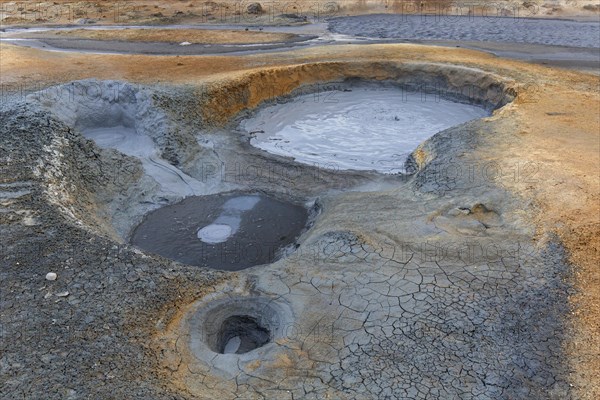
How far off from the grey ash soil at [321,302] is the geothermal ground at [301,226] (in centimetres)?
2

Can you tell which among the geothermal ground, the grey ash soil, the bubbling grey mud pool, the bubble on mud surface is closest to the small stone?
the geothermal ground

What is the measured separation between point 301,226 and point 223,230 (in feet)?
3.63

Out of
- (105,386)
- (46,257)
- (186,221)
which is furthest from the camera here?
(186,221)

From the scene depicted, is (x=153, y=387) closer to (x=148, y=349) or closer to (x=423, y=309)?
(x=148, y=349)

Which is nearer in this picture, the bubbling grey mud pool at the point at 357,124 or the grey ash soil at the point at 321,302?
the grey ash soil at the point at 321,302

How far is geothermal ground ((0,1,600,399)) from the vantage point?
4.72 metres

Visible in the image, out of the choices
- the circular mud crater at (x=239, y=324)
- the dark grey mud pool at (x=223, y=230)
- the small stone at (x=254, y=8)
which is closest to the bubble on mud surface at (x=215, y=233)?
the dark grey mud pool at (x=223, y=230)

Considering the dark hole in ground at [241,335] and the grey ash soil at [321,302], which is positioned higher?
the grey ash soil at [321,302]

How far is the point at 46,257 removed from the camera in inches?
229

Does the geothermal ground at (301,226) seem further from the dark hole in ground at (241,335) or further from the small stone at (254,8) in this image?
the small stone at (254,8)

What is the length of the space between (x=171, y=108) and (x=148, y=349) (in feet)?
21.0

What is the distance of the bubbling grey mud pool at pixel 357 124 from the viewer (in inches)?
402

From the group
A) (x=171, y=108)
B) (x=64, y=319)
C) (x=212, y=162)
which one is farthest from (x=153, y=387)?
(x=171, y=108)

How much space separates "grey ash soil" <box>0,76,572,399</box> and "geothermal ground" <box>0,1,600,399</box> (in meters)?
0.02
